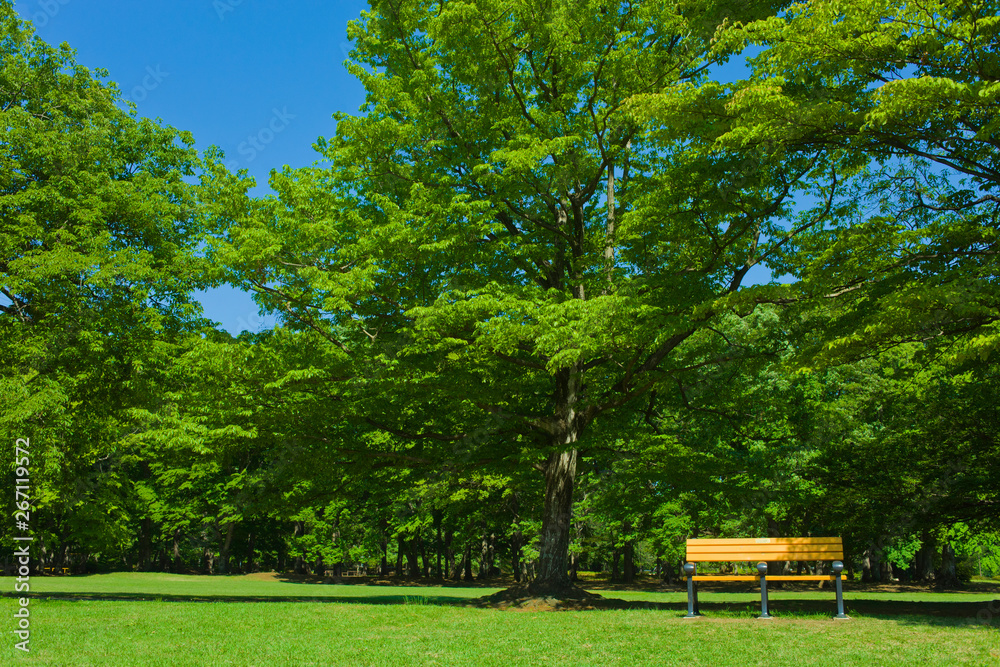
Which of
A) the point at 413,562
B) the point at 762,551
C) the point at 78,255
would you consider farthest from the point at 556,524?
the point at 413,562

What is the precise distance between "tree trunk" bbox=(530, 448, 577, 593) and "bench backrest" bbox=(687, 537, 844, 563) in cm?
426

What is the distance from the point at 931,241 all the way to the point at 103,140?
708 inches

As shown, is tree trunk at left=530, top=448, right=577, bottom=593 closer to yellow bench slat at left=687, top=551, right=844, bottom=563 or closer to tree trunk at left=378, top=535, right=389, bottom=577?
yellow bench slat at left=687, top=551, right=844, bottom=563

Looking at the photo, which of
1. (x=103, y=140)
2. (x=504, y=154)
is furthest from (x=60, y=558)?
(x=504, y=154)

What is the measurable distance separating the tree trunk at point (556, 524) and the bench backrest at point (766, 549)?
426 cm

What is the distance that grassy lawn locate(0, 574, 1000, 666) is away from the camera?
6316mm

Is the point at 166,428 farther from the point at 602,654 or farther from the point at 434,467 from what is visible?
the point at 602,654

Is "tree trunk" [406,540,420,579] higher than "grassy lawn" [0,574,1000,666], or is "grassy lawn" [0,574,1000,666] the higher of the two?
"grassy lawn" [0,574,1000,666]

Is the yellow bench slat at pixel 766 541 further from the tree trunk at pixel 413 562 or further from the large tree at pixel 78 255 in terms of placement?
the tree trunk at pixel 413 562

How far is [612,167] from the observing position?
15.0 m

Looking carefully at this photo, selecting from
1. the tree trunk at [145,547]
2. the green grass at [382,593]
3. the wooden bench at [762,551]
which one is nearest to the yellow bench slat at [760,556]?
the wooden bench at [762,551]

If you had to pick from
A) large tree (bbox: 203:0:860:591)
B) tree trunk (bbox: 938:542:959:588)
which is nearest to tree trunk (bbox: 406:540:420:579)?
tree trunk (bbox: 938:542:959:588)

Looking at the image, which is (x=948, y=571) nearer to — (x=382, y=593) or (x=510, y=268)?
(x=382, y=593)

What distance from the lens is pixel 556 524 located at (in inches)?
561
